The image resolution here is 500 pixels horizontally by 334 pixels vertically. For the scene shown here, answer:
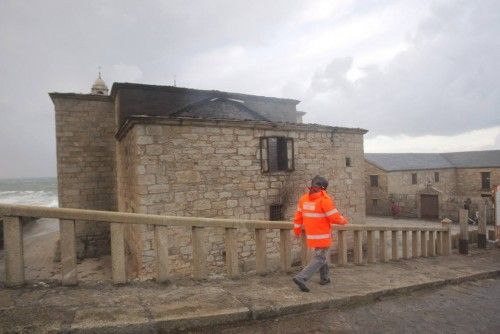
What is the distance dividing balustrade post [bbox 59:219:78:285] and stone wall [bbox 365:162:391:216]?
28.1 meters

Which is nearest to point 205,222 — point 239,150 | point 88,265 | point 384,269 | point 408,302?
point 408,302

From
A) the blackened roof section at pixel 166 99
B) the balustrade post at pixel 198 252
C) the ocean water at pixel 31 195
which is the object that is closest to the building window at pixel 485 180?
the blackened roof section at pixel 166 99

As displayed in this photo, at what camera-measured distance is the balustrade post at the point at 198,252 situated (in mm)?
3793

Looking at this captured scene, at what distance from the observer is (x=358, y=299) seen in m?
3.60

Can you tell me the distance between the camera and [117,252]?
11.3 feet

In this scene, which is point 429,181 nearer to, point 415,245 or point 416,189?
point 416,189

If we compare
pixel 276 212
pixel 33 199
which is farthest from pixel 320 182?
pixel 33 199

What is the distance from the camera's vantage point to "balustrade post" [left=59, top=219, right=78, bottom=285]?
319 centimetres

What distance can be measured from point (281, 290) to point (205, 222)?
1.24 m

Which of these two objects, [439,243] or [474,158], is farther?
[474,158]

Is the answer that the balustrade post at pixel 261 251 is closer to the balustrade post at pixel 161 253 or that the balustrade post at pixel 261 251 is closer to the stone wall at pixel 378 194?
the balustrade post at pixel 161 253

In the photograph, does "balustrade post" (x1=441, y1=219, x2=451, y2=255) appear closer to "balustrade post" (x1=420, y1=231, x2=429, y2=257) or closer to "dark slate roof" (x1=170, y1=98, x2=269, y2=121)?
"balustrade post" (x1=420, y1=231, x2=429, y2=257)

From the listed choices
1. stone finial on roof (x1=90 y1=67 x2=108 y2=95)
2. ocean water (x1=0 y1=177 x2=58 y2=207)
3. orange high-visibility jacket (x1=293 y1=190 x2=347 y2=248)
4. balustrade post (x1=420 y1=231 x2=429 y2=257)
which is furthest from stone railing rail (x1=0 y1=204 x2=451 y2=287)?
ocean water (x1=0 y1=177 x2=58 y2=207)

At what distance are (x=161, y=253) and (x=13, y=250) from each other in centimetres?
146
